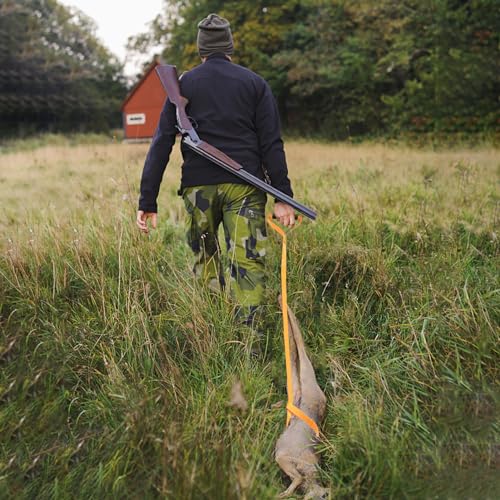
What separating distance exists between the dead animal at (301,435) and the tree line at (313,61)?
22.8 feet

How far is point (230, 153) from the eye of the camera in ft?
10.7

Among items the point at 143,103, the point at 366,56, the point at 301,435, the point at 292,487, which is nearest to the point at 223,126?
the point at 301,435

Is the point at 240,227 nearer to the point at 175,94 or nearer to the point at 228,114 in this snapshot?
the point at 228,114

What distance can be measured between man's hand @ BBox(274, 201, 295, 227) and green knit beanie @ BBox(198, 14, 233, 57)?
1.03m

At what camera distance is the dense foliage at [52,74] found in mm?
28344

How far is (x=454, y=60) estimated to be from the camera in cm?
1338

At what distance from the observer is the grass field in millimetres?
2301

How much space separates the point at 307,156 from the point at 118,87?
2922 cm

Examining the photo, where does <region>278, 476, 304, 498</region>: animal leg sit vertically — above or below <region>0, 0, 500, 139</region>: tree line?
below

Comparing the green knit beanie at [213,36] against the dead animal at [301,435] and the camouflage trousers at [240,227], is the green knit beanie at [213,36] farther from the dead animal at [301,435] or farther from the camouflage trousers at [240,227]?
the dead animal at [301,435]

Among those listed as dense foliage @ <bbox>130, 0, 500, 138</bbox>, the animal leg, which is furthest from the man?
dense foliage @ <bbox>130, 0, 500, 138</bbox>

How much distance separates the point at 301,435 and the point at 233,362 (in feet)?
1.98

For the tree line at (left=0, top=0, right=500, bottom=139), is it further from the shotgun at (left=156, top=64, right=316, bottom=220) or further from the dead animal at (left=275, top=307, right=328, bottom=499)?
the dead animal at (left=275, top=307, right=328, bottom=499)

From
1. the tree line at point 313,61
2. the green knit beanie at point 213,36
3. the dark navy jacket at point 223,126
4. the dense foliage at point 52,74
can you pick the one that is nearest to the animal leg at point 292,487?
the dark navy jacket at point 223,126
